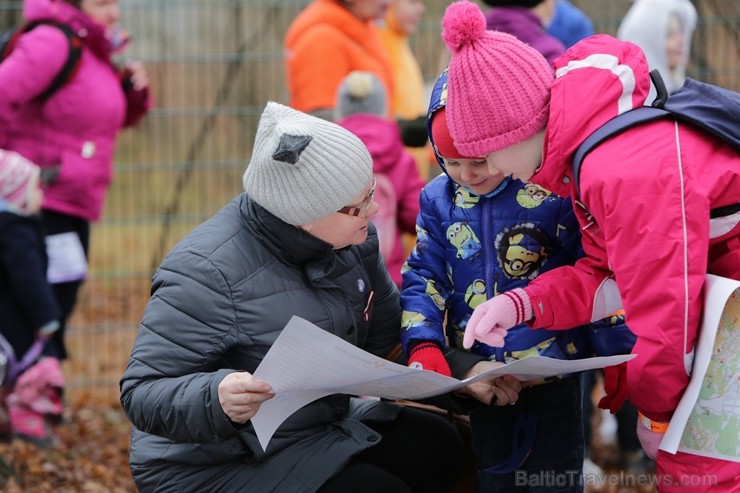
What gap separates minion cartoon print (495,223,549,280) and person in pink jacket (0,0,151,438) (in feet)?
9.25

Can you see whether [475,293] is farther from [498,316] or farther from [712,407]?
[712,407]

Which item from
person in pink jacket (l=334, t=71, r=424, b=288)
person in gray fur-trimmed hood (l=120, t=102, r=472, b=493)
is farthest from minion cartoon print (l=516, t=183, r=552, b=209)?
person in pink jacket (l=334, t=71, r=424, b=288)

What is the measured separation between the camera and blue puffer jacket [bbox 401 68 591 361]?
9.03 ft

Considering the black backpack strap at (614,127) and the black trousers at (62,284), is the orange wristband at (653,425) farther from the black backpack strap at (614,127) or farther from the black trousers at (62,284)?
the black trousers at (62,284)

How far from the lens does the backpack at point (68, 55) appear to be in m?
4.93

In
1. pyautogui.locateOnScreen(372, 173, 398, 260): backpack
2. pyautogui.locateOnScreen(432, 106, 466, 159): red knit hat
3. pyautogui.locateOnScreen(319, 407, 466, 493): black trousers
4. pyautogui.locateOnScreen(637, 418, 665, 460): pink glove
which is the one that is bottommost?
pyautogui.locateOnScreen(319, 407, 466, 493): black trousers

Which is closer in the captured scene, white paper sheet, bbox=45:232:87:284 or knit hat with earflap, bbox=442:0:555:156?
knit hat with earflap, bbox=442:0:555:156

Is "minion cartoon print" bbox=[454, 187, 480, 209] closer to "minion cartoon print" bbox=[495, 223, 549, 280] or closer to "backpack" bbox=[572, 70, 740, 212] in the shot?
"minion cartoon print" bbox=[495, 223, 549, 280]

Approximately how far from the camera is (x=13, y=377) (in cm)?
507

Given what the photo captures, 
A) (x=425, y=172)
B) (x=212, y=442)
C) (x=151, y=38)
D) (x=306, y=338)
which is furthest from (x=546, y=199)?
(x=151, y=38)

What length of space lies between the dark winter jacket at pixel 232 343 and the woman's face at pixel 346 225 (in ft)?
0.08

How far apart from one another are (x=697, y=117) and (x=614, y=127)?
0.17 m

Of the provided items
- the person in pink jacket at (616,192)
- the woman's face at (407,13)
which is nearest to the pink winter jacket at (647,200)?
the person in pink jacket at (616,192)

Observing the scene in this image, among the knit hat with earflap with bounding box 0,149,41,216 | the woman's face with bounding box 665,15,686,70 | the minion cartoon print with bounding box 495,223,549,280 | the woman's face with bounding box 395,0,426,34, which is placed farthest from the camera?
the woman's face with bounding box 395,0,426,34
